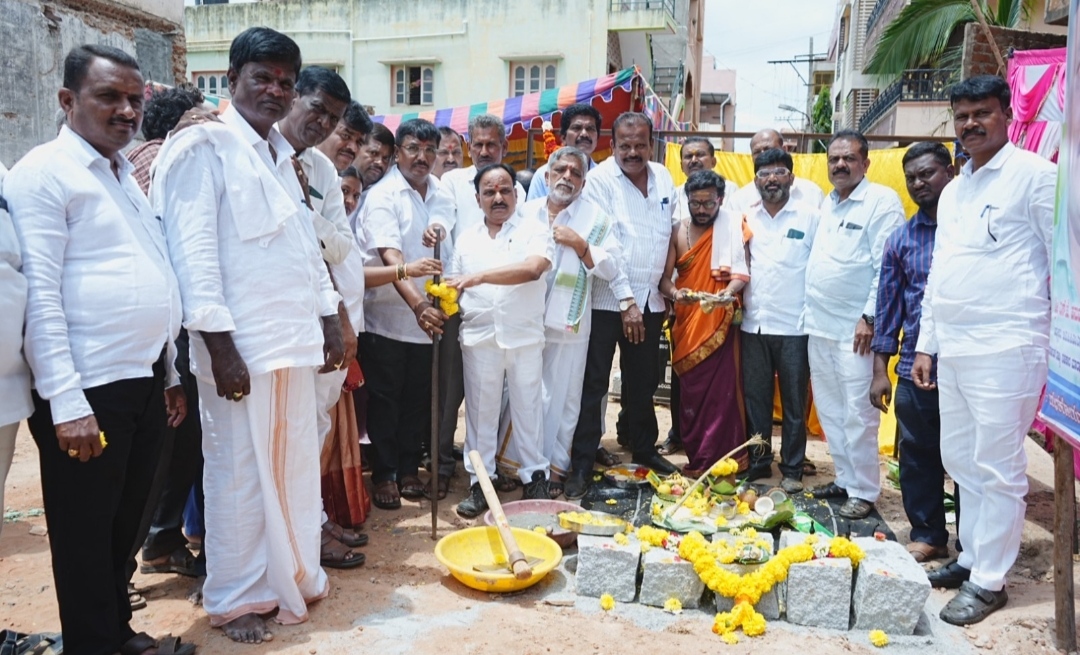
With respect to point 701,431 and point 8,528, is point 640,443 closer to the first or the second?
point 701,431

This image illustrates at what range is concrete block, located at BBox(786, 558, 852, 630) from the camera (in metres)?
3.52

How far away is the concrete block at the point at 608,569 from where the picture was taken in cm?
369

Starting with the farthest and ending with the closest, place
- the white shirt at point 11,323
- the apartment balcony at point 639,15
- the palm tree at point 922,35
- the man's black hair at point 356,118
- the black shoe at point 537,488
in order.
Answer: the apartment balcony at point 639,15, the palm tree at point 922,35, the black shoe at point 537,488, the man's black hair at point 356,118, the white shirt at point 11,323

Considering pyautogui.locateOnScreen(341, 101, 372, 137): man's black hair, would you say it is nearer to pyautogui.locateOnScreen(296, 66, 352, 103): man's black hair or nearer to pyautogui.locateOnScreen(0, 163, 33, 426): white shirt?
pyautogui.locateOnScreen(296, 66, 352, 103): man's black hair

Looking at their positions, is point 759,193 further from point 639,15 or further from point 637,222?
point 639,15

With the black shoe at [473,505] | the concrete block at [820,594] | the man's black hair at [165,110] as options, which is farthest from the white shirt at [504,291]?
the concrete block at [820,594]

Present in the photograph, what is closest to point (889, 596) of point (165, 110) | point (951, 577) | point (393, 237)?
point (951, 577)

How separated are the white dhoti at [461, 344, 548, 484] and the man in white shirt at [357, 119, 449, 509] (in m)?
0.34

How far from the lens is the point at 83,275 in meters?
2.61

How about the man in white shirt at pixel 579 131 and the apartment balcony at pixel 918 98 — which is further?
the apartment balcony at pixel 918 98

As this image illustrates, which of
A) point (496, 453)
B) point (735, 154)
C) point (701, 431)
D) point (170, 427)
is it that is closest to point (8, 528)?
point (170, 427)

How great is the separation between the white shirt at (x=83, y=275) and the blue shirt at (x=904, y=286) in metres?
3.48

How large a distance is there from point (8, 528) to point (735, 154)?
7084 mm

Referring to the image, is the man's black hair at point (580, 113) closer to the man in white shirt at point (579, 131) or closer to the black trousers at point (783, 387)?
the man in white shirt at point (579, 131)
